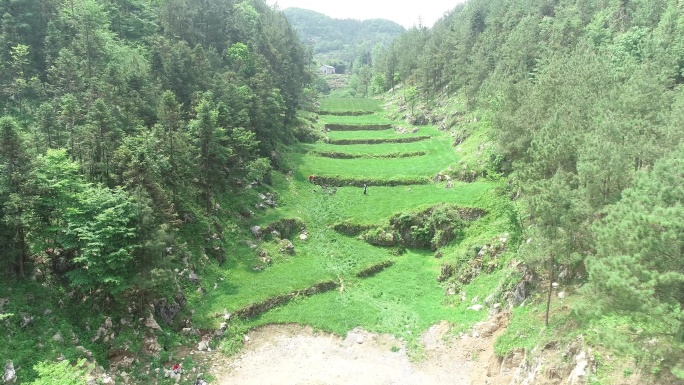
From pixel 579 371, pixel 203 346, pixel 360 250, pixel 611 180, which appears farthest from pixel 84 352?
pixel 611 180

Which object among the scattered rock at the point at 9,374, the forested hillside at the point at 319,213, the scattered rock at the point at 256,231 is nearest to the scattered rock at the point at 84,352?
the forested hillside at the point at 319,213

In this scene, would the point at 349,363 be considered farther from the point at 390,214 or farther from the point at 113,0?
the point at 113,0

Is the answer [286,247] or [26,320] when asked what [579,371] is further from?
[26,320]

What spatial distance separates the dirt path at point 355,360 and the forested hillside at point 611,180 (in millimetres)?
7876

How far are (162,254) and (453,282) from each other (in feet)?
81.9

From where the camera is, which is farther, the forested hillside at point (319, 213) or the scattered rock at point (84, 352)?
the scattered rock at point (84, 352)

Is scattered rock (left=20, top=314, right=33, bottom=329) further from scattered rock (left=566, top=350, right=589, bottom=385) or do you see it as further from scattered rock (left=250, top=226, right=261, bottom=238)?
scattered rock (left=566, top=350, right=589, bottom=385)

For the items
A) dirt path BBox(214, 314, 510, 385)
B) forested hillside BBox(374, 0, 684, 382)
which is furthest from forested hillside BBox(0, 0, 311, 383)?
forested hillside BBox(374, 0, 684, 382)

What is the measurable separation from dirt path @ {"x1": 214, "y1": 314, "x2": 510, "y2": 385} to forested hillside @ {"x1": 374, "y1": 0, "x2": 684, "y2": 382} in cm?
788

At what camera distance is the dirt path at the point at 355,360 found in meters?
27.7

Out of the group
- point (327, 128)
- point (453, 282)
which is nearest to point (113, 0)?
point (327, 128)

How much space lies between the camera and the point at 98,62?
5609cm

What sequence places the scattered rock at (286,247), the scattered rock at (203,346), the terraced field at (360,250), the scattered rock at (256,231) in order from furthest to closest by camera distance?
1. the scattered rock at (256,231)
2. the scattered rock at (286,247)
3. the terraced field at (360,250)
4. the scattered rock at (203,346)

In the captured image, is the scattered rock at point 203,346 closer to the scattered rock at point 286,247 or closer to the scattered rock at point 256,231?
the scattered rock at point 286,247
